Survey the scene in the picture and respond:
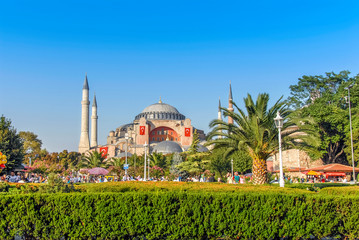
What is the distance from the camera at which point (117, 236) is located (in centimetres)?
632

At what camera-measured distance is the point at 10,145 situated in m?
26.9

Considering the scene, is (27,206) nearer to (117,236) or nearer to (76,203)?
(76,203)

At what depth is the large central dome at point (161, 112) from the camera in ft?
255

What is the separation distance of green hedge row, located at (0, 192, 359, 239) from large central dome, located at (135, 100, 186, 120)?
70746mm

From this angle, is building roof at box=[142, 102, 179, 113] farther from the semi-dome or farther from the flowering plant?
the flowering plant

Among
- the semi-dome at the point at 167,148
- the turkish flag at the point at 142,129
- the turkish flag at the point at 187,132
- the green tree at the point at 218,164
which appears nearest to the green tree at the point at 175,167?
the green tree at the point at 218,164

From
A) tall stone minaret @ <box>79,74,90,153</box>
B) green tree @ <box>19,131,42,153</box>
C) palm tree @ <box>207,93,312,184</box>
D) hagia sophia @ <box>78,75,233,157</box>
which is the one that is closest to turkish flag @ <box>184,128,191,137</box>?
hagia sophia @ <box>78,75,233,157</box>

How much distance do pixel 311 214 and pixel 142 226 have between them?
317 centimetres

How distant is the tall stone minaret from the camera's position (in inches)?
2377

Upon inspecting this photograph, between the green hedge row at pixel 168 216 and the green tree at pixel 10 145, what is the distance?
21.7 metres

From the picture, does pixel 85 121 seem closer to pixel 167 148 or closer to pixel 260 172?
pixel 167 148

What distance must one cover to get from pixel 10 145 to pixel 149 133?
45500 mm

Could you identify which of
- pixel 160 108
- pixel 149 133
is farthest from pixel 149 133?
pixel 160 108

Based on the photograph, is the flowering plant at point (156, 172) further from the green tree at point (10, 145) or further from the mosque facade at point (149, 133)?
the mosque facade at point (149, 133)
